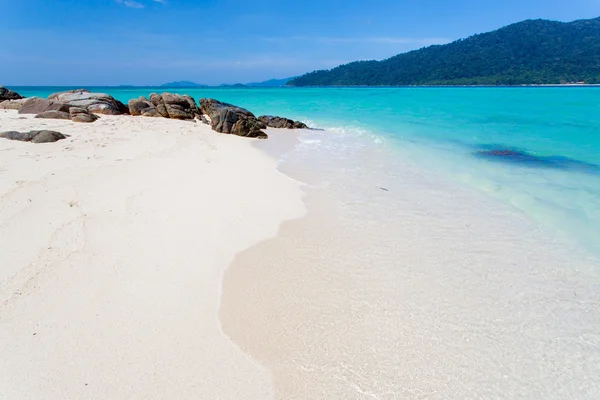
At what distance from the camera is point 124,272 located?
4.14 meters

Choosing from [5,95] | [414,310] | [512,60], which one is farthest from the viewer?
[512,60]

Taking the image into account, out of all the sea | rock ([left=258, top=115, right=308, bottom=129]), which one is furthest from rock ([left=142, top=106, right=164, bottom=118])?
the sea

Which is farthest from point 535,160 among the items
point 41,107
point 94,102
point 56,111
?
point 41,107

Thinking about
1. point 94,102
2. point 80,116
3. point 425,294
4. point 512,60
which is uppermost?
point 512,60

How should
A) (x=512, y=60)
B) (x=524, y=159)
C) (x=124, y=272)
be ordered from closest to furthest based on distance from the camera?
1. (x=124, y=272)
2. (x=524, y=159)
3. (x=512, y=60)

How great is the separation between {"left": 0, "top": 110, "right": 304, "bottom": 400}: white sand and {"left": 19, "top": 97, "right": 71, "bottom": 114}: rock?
414 inches

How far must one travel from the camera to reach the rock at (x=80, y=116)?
646 inches

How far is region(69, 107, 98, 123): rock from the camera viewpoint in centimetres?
1641

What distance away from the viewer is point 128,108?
865 inches

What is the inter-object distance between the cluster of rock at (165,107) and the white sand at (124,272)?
1264 centimetres

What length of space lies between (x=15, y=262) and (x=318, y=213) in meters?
4.25

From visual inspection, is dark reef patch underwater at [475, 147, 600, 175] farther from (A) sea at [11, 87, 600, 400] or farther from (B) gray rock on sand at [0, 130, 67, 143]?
(B) gray rock on sand at [0, 130, 67, 143]

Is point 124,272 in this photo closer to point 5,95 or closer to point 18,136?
point 18,136

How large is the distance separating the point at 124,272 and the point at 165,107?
1948 cm
